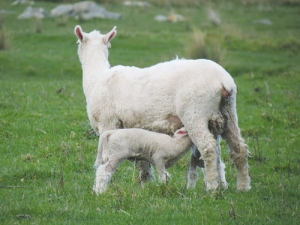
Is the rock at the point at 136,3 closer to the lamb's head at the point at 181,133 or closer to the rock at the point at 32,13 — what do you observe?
the rock at the point at 32,13

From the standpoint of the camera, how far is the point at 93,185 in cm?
742

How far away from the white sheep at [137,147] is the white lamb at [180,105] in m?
0.21

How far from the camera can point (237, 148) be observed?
24.1 ft

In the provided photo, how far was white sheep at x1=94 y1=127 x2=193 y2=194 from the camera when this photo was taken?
7098 mm

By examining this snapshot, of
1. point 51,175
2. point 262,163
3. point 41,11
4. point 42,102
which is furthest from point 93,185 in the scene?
point 41,11

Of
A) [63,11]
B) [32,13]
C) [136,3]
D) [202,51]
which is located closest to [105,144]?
[202,51]

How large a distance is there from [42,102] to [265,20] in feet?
76.2

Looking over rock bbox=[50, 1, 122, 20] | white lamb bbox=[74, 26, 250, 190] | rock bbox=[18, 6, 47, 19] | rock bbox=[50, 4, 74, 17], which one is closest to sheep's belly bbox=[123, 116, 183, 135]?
white lamb bbox=[74, 26, 250, 190]

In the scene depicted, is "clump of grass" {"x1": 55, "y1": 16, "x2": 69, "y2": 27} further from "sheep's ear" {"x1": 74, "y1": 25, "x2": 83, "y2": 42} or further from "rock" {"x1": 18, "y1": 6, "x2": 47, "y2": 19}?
"sheep's ear" {"x1": 74, "y1": 25, "x2": 83, "y2": 42}

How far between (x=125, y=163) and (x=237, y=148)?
2595 mm

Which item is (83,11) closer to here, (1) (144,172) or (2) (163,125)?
(1) (144,172)

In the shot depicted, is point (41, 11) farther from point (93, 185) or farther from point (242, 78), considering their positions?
point (93, 185)

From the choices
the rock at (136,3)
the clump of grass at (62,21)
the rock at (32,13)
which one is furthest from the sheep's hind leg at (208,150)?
the rock at (136,3)

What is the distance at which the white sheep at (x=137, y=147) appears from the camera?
710cm
